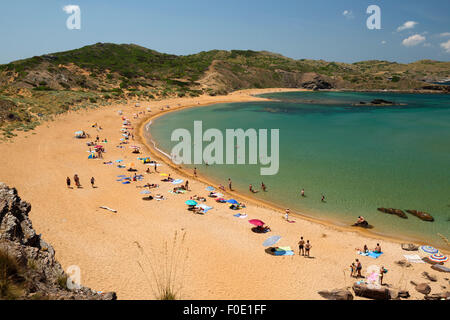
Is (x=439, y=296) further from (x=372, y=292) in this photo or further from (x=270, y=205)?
(x=270, y=205)

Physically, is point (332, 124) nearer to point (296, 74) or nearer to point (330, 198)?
point (330, 198)

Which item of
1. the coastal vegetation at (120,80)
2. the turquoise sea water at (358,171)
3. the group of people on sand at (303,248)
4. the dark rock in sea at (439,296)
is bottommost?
the dark rock in sea at (439,296)

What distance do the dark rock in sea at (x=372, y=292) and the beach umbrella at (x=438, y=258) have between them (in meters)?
5.99

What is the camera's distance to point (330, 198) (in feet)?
82.1

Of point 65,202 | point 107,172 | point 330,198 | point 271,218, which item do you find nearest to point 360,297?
point 271,218

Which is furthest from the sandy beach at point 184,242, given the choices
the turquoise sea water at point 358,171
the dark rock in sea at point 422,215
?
the dark rock in sea at point 422,215

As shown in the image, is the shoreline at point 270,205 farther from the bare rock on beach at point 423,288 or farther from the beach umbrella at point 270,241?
the bare rock on beach at point 423,288

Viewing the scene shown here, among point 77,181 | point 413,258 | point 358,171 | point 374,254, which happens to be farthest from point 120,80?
point 413,258

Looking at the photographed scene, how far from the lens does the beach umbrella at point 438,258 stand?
15.9m

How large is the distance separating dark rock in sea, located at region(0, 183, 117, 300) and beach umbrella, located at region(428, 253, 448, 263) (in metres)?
18.2

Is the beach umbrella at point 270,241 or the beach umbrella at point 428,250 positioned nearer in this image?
the beach umbrella at point 270,241

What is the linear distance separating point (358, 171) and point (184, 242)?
2405cm

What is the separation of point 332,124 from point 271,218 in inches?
1898

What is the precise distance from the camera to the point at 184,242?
16.7m
